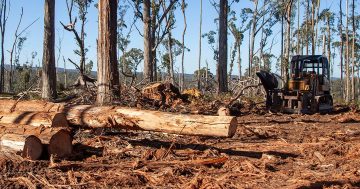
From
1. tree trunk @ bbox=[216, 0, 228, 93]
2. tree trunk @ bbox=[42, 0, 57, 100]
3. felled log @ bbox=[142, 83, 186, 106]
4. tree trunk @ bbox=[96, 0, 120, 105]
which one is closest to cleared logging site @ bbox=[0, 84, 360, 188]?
tree trunk @ bbox=[96, 0, 120, 105]

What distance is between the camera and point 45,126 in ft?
22.7

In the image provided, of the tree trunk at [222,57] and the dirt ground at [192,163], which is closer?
the dirt ground at [192,163]

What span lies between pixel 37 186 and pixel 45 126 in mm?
1977

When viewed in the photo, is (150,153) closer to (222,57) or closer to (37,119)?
(37,119)

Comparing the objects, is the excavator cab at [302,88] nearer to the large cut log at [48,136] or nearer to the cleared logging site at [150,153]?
the cleared logging site at [150,153]

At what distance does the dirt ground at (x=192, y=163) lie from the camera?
5305 mm

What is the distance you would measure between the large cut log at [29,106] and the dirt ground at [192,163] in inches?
26.5

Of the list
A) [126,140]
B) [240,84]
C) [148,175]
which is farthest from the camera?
[240,84]

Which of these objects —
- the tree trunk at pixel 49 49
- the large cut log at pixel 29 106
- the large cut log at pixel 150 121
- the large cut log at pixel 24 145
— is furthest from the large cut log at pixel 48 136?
the tree trunk at pixel 49 49

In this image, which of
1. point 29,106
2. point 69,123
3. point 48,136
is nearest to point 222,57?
point 29,106

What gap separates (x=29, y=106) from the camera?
786cm

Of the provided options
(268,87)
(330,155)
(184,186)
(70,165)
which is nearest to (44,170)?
(70,165)

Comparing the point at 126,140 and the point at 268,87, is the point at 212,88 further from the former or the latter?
the point at 126,140

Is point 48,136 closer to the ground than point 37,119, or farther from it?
closer to the ground
